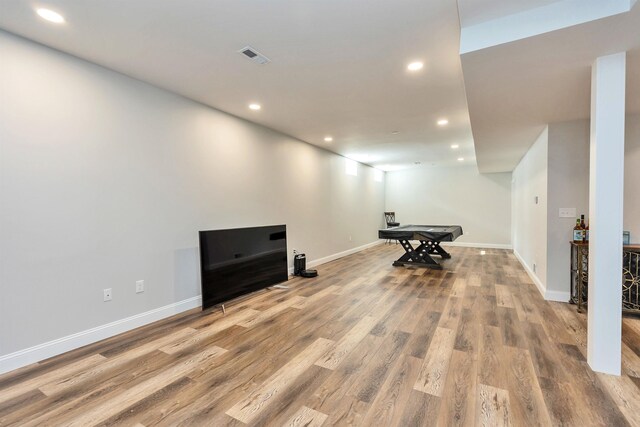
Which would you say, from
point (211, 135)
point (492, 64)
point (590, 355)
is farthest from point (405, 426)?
point (211, 135)

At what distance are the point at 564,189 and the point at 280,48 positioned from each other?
3770 millimetres

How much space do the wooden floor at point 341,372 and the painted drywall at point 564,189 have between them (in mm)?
435

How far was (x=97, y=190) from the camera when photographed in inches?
104

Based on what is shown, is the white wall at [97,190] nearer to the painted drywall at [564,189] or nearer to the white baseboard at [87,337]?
the white baseboard at [87,337]

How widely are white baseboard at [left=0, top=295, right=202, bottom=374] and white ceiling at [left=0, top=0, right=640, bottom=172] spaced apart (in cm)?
243

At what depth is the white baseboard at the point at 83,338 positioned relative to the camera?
2.20 metres

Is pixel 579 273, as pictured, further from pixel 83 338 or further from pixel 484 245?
pixel 484 245

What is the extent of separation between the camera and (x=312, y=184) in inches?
231

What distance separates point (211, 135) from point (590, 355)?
430 centimetres

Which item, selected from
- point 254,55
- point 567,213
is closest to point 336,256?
point 567,213

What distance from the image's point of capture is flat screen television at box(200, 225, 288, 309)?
3.23 m

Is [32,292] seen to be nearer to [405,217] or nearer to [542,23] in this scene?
[542,23]

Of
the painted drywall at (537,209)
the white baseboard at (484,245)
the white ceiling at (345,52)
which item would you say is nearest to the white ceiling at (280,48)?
the white ceiling at (345,52)

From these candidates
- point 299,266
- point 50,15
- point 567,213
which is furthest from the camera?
point 299,266
